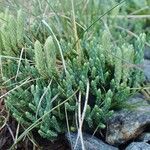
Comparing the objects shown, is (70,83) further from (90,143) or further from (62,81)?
(90,143)

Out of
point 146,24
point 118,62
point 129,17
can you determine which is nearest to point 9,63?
point 118,62

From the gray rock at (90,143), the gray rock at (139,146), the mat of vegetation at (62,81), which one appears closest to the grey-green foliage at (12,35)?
the mat of vegetation at (62,81)

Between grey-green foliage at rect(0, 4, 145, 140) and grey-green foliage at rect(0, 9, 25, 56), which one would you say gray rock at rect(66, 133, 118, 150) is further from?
grey-green foliage at rect(0, 9, 25, 56)

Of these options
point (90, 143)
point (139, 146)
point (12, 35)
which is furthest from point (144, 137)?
point (12, 35)

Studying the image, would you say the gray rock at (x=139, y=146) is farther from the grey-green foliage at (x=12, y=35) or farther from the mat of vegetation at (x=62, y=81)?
the grey-green foliage at (x=12, y=35)

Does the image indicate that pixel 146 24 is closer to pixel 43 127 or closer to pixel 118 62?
pixel 118 62

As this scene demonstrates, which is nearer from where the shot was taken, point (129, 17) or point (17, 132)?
point (17, 132)
